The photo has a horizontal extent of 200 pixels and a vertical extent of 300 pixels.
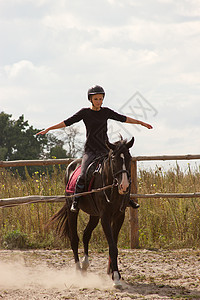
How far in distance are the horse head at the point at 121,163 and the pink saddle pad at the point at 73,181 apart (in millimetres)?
1113

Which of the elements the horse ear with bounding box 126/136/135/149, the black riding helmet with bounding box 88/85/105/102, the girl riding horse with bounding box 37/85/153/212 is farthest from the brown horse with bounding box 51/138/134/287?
the black riding helmet with bounding box 88/85/105/102

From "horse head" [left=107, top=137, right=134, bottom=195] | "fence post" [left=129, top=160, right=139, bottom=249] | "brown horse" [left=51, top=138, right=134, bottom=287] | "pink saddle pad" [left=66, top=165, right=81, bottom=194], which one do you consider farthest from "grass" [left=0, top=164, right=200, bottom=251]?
"horse head" [left=107, top=137, right=134, bottom=195]

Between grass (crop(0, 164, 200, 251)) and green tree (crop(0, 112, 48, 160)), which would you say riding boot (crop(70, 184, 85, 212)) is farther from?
green tree (crop(0, 112, 48, 160))

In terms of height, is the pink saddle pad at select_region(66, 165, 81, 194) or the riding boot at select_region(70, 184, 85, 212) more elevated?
the pink saddle pad at select_region(66, 165, 81, 194)

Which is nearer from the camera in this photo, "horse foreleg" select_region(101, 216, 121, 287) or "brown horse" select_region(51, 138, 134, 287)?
"brown horse" select_region(51, 138, 134, 287)

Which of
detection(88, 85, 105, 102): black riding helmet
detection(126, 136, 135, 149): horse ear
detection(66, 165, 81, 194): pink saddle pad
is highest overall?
detection(88, 85, 105, 102): black riding helmet

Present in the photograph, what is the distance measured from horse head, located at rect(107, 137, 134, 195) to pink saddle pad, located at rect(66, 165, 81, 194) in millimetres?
1113

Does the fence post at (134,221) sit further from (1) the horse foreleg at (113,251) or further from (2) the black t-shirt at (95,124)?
(1) the horse foreleg at (113,251)

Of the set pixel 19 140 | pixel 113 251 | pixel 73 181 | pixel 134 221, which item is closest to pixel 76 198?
pixel 73 181

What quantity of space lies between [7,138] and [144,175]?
96.3 feet

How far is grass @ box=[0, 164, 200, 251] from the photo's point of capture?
7953 mm

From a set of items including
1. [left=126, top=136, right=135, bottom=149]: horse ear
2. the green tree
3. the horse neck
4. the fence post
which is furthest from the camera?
the green tree

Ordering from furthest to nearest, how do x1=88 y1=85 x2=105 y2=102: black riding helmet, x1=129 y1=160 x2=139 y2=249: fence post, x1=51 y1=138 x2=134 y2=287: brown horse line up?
x1=129 y1=160 x2=139 y2=249: fence post → x1=88 y1=85 x2=105 y2=102: black riding helmet → x1=51 y1=138 x2=134 y2=287: brown horse

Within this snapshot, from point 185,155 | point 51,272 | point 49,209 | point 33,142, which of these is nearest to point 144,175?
point 185,155
